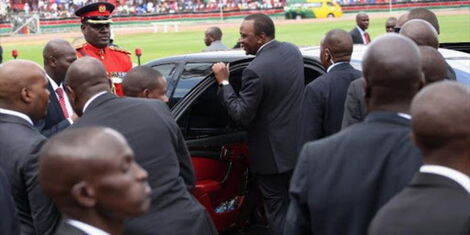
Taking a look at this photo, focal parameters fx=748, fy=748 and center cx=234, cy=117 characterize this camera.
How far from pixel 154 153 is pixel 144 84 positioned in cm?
84

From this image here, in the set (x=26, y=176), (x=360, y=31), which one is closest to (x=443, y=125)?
(x=26, y=176)

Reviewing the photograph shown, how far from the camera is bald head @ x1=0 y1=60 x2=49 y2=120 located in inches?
167

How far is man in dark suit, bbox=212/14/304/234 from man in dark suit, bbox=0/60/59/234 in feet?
6.63

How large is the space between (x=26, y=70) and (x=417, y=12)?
4788mm

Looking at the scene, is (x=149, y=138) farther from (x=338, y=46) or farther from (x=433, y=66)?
(x=338, y=46)

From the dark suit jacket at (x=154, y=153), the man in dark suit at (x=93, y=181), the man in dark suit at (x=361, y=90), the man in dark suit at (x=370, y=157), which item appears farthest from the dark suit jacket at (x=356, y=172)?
the man in dark suit at (x=361, y=90)

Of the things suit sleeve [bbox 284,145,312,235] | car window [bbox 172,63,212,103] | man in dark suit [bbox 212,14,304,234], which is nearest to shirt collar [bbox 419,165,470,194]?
suit sleeve [bbox 284,145,312,235]

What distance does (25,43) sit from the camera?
39906mm

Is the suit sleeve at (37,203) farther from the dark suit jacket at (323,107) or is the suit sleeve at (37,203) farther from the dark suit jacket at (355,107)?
the dark suit jacket at (323,107)

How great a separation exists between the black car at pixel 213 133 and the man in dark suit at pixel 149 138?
1.51 metres

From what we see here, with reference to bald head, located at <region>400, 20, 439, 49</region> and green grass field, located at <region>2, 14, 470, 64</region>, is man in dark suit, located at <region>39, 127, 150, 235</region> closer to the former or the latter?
bald head, located at <region>400, 20, 439, 49</region>

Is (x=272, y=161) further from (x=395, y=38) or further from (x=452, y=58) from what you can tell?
(x=395, y=38)

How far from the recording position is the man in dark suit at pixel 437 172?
2.66 metres

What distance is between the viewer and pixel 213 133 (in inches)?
248
